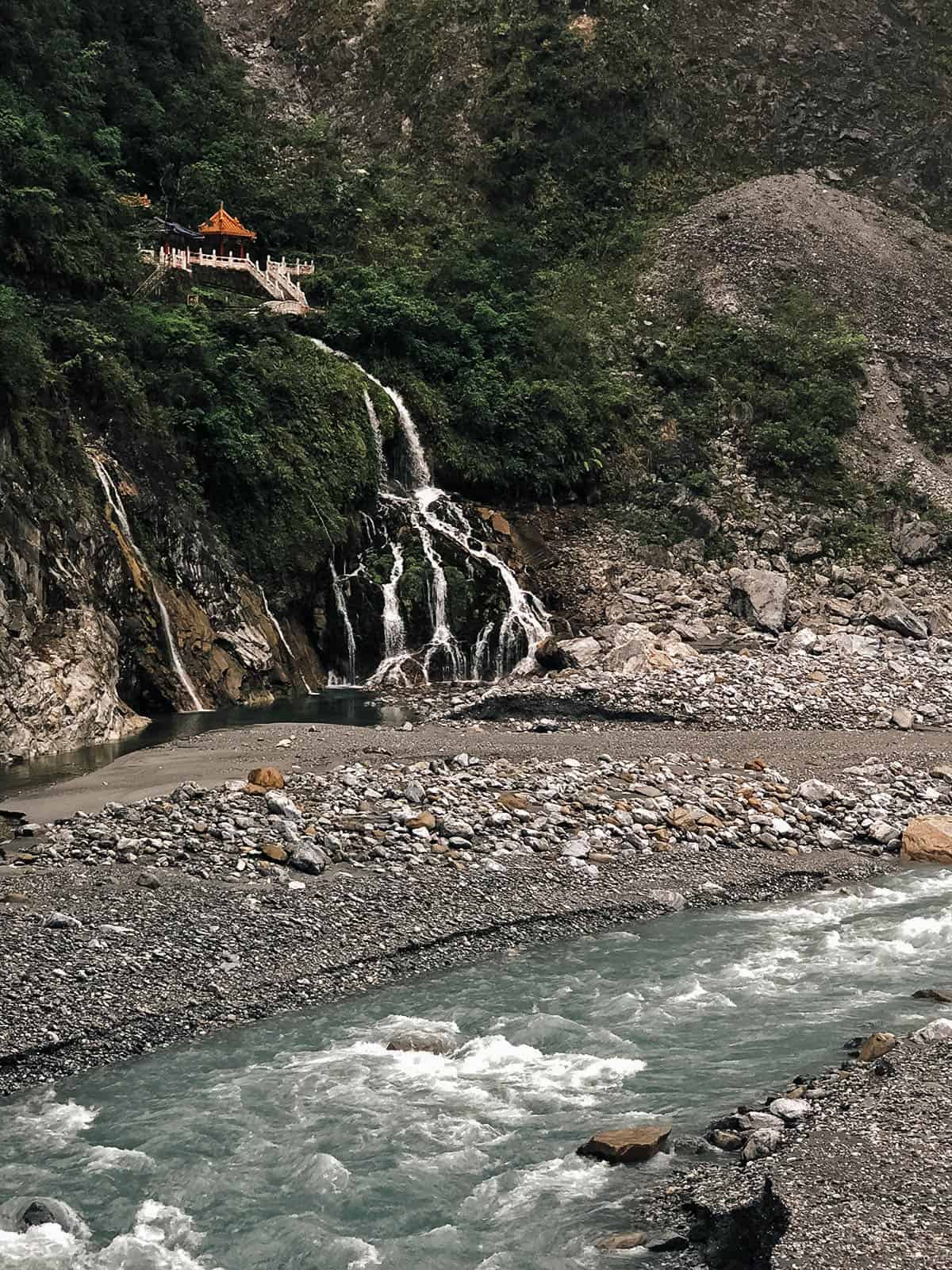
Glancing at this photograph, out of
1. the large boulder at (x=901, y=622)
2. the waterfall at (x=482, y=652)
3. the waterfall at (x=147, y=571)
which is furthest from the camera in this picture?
the large boulder at (x=901, y=622)

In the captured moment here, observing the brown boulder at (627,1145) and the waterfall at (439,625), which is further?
the waterfall at (439,625)

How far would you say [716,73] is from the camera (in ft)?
181

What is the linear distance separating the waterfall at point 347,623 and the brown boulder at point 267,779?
12646 mm

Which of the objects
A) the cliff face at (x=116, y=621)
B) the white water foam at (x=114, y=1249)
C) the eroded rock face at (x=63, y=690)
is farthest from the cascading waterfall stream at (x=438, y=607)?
the white water foam at (x=114, y=1249)

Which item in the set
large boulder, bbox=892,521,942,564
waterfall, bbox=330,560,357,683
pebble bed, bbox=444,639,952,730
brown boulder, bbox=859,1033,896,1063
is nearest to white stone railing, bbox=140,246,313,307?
waterfall, bbox=330,560,357,683

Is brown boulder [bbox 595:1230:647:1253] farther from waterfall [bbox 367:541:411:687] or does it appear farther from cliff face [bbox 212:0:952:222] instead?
cliff face [bbox 212:0:952:222]

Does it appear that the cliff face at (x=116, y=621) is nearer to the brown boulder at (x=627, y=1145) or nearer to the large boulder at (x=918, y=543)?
the brown boulder at (x=627, y=1145)

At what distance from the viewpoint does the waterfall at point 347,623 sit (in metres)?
29.6

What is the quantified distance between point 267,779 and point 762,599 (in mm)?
18475

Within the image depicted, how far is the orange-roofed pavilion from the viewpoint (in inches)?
1575

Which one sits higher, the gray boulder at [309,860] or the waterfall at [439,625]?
the waterfall at [439,625]

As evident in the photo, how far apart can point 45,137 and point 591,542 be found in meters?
17.8

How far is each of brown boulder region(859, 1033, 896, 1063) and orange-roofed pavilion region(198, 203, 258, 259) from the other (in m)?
35.1

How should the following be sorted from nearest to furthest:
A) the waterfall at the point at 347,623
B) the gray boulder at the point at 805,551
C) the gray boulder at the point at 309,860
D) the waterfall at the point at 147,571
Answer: the gray boulder at the point at 309,860
the waterfall at the point at 147,571
the waterfall at the point at 347,623
the gray boulder at the point at 805,551
